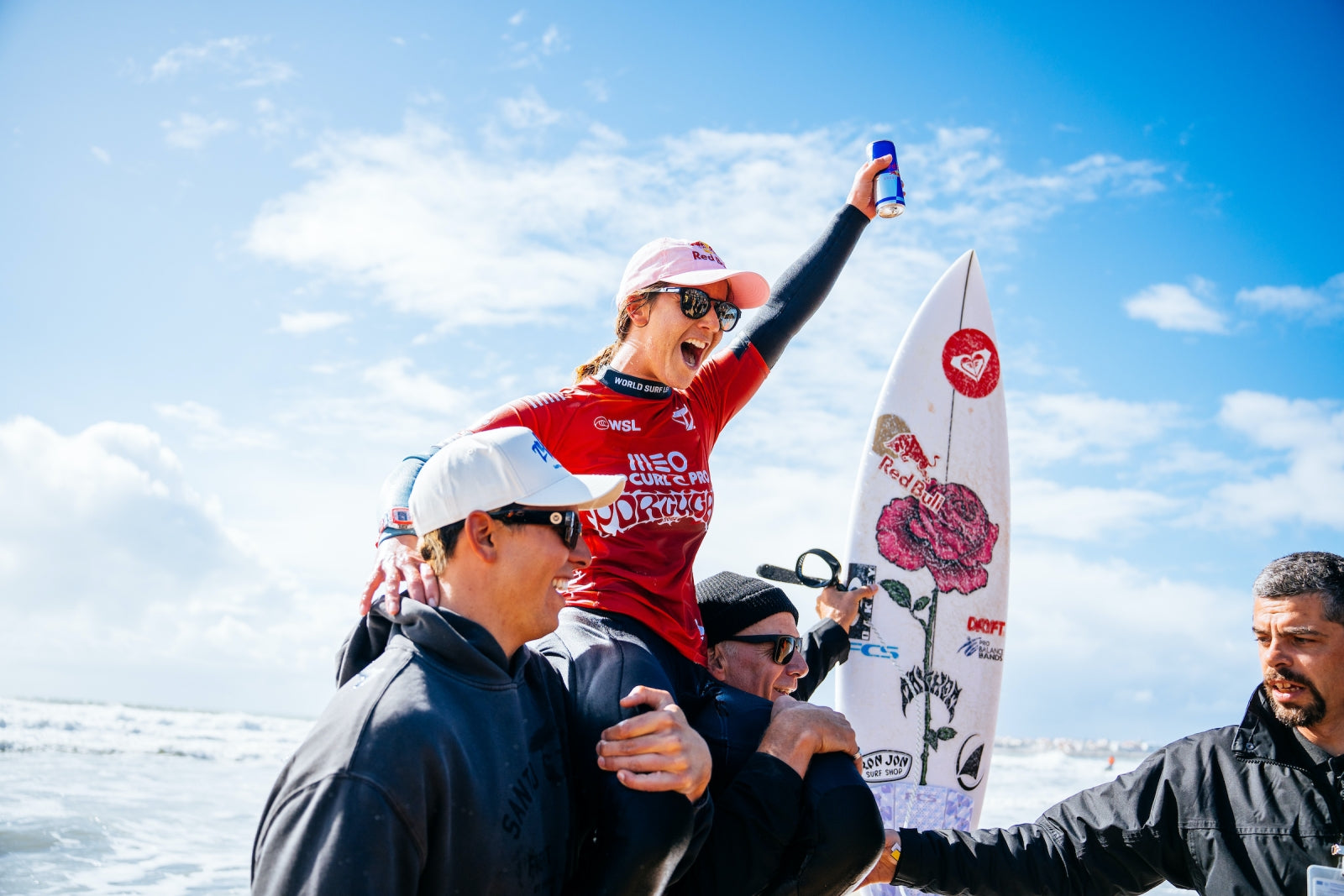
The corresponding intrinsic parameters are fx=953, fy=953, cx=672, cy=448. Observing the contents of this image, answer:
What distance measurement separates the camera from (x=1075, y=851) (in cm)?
306

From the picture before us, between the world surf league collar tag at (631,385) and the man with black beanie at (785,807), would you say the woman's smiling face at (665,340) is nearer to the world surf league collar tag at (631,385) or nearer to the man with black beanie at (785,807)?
the world surf league collar tag at (631,385)

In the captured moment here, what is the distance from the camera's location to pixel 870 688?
5.03 m

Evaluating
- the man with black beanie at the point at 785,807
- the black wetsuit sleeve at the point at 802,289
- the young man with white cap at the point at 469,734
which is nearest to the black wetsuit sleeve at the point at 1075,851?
the man with black beanie at the point at 785,807

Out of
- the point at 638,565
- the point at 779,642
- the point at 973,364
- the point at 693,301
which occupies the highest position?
the point at 973,364

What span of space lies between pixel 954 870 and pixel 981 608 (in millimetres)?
2368

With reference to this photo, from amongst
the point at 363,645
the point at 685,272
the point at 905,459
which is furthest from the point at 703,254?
the point at 905,459

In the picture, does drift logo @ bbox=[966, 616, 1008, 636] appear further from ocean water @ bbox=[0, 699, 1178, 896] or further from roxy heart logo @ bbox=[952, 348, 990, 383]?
ocean water @ bbox=[0, 699, 1178, 896]

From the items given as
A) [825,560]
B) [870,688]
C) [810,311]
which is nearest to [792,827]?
[810,311]

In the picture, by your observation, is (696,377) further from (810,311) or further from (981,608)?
(981,608)

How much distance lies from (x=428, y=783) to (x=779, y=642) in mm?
1928

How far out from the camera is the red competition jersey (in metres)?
2.74

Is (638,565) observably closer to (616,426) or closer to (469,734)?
(616,426)

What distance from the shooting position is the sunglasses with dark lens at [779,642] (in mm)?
3375

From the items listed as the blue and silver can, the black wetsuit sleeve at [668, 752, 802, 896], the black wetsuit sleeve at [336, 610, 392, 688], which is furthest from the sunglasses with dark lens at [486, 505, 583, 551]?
the blue and silver can
